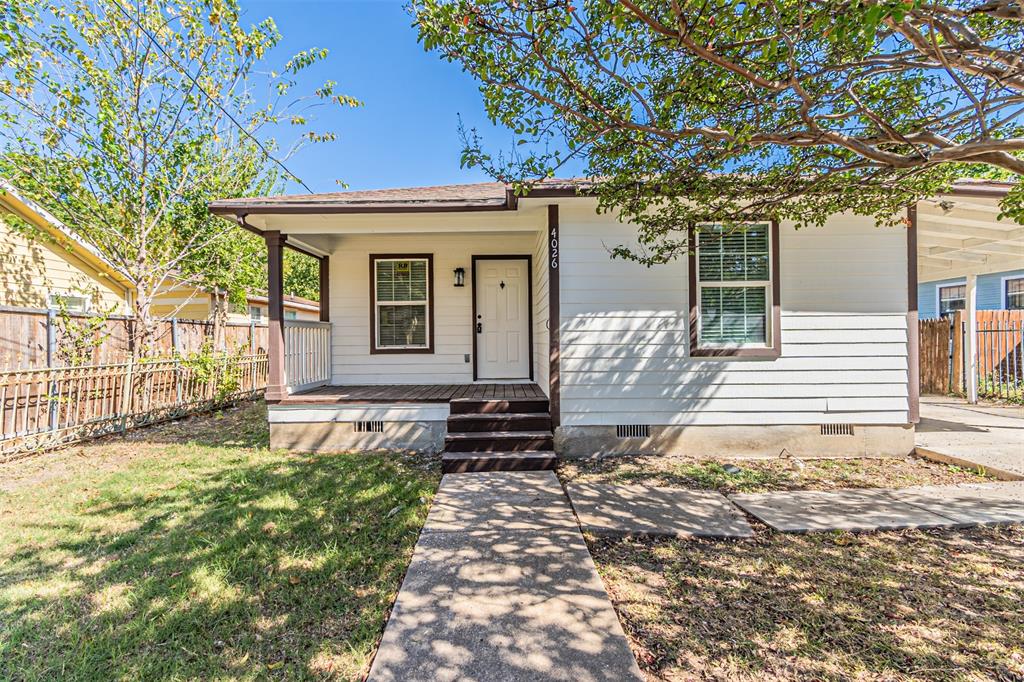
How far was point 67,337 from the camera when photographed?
6.17m

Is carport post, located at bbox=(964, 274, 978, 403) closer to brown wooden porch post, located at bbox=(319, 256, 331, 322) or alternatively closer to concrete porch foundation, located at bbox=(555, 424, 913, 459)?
concrete porch foundation, located at bbox=(555, 424, 913, 459)

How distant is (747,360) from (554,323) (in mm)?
2328

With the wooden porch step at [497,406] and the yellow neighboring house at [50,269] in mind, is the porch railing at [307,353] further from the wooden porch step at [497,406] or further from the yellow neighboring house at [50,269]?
the yellow neighboring house at [50,269]

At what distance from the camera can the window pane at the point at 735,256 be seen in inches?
205

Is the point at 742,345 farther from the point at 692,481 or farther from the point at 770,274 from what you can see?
the point at 692,481

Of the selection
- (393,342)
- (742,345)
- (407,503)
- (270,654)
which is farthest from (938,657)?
(393,342)

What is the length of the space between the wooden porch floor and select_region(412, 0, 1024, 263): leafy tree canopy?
2.85 metres

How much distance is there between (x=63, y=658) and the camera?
198 centimetres

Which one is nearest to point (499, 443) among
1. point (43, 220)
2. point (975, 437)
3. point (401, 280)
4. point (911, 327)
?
point (401, 280)

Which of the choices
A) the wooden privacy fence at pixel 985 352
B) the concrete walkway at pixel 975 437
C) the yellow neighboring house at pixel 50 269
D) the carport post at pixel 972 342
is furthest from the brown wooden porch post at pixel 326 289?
the wooden privacy fence at pixel 985 352

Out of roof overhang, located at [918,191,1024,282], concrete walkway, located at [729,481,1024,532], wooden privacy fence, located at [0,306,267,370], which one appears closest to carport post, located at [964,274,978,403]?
roof overhang, located at [918,191,1024,282]

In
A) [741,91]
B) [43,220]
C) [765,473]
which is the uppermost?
[43,220]

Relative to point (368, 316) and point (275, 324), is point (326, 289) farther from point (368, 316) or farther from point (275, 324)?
point (275, 324)

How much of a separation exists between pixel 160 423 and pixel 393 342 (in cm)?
391
